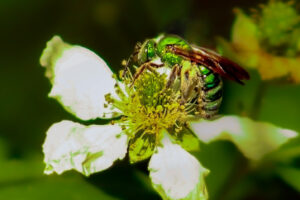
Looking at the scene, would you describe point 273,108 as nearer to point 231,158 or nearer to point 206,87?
point 231,158

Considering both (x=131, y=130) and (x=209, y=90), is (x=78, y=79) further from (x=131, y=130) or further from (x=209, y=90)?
(x=209, y=90)

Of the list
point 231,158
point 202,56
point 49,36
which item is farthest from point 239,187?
point 49,36

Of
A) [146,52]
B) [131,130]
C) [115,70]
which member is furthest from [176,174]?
[115,70]

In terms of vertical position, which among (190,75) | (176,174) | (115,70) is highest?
(115,70)

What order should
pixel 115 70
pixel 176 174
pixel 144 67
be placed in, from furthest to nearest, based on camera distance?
pixel 115 70
pixel 144 67
pixel 176 174

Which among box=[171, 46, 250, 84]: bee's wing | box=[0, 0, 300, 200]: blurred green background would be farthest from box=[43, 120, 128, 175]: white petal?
box=[171, 46, 250, 84]: bee's wing

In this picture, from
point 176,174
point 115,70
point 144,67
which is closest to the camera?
point 176,174
